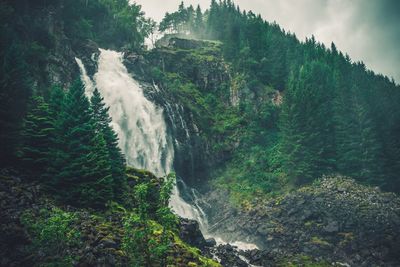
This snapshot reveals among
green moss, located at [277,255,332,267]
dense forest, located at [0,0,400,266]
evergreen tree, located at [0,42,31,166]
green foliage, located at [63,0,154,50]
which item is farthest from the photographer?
green foliage, located at [63,0,154,50]

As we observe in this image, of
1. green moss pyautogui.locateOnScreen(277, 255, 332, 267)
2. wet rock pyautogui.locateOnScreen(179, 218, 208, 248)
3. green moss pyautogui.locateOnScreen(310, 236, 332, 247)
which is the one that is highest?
wet rock pyautogui.locateOnScreen(179, 218, 208, 248)

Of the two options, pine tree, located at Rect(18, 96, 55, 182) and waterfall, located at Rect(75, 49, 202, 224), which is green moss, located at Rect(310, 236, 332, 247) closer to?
waterfall, located at Rect(75, 49, 202, 224)

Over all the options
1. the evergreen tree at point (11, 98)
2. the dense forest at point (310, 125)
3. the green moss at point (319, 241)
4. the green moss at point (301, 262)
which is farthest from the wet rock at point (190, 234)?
the dense forest at point (310, 125)

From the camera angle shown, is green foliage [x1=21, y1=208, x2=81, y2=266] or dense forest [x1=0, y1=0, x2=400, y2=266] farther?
dense forest [x1=0, y1=0, x2=400, y2=266]

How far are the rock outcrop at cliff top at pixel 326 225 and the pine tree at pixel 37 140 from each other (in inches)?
931

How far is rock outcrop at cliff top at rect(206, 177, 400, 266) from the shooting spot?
140 ft

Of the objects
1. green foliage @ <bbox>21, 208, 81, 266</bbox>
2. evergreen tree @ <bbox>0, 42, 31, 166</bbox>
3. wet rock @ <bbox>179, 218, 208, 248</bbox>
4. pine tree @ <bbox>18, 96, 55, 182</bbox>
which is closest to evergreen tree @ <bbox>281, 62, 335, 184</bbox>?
wet rock @ <bbox>179, 218, 208, 248</bbox>

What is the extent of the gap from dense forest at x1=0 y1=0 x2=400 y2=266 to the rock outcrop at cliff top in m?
0.31

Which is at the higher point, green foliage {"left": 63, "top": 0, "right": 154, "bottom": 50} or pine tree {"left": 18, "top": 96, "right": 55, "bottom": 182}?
green foliage {"left": 63, "top": 0, "right": 154, "bottom": 50}

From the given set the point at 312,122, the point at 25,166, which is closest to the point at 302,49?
the point at 312,122

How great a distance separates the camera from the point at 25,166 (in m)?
31.5

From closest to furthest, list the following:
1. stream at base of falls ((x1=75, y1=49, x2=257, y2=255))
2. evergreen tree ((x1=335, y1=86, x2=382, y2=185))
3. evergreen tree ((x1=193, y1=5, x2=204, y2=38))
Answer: stream at base of falls ((x1=75, y1=49, x2=257, y2=255)), evergreen tree ((x1=335, y1=86, x2=382, y2=185)), evergreen tree ((x1=193, y1=5, x2=204, y2=38))

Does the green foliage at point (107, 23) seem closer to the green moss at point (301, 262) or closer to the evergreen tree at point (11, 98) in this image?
the evergreen tree at point (11, 98)

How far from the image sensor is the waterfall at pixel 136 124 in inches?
2304
